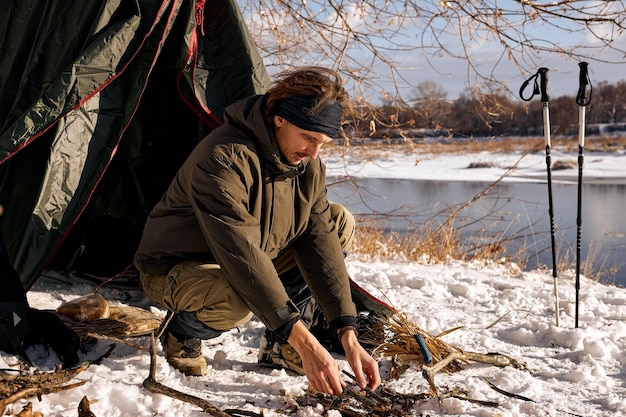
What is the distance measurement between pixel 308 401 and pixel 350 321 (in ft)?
1.10

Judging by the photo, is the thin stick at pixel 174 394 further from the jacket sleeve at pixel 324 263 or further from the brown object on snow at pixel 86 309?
the brown object on snow at pixel 86 309

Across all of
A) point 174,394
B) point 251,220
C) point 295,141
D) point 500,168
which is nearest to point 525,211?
point 295,141

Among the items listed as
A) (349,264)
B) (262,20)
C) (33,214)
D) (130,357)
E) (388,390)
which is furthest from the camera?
(262,20)

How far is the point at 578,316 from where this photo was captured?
3.62 meters

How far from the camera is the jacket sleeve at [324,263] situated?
234 cm

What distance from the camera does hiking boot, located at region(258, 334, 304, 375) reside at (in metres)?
2.69

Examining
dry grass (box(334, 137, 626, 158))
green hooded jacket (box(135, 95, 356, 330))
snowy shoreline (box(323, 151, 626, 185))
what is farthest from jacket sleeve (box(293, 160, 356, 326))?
dry grass (box(334, 137, 626, 158))

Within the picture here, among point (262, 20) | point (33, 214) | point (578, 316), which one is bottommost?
point (578, 316)

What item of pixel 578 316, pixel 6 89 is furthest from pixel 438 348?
pixel 6 89

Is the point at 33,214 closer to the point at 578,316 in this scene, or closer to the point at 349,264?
the point at 349,264

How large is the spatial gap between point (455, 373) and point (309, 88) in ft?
4.27

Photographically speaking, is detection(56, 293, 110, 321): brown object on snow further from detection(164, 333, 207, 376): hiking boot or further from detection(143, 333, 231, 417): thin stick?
detection(143, 333, 231, 417): thin stick

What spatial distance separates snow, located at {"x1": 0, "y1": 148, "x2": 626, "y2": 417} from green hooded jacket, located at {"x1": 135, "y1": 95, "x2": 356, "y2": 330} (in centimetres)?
42

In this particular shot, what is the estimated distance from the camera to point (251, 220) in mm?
2215
